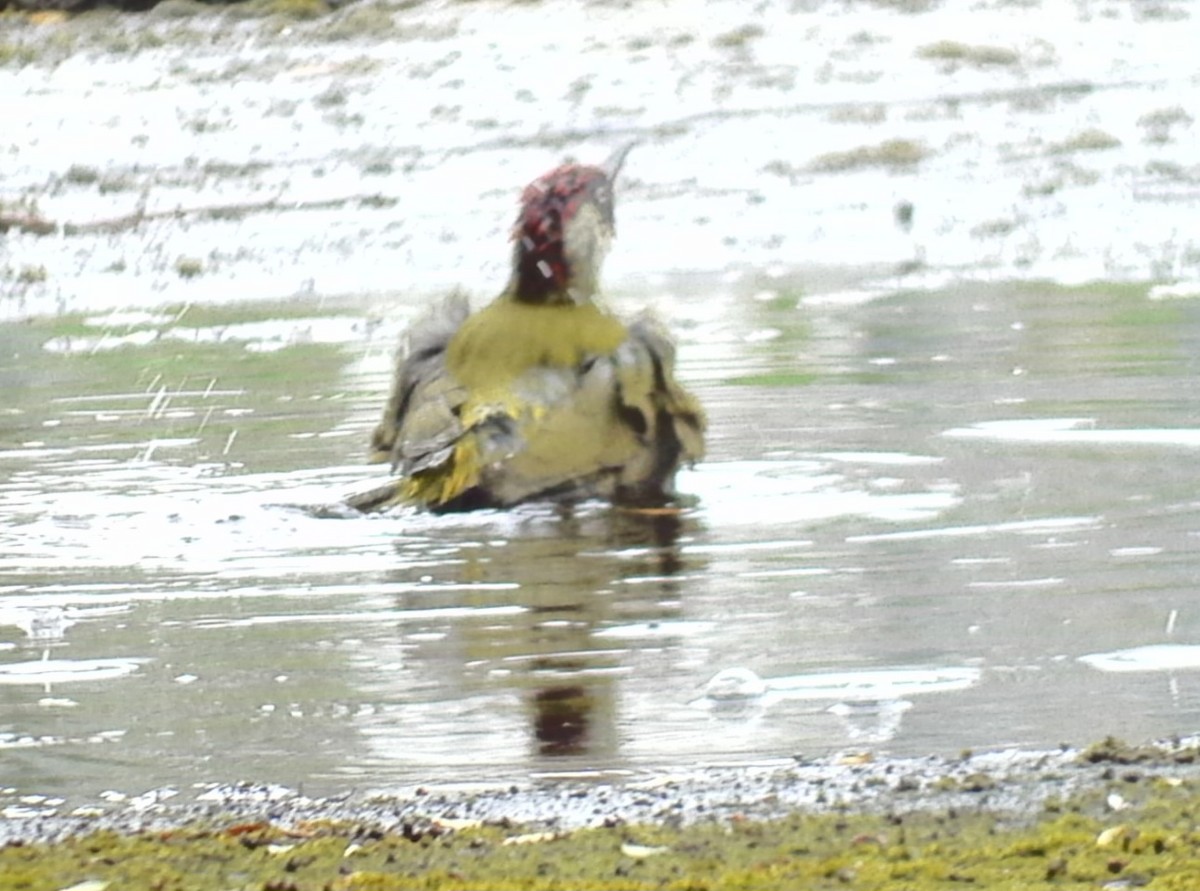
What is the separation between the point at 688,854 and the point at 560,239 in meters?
4.26

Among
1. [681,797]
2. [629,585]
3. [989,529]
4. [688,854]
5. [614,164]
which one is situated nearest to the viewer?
[688,854]

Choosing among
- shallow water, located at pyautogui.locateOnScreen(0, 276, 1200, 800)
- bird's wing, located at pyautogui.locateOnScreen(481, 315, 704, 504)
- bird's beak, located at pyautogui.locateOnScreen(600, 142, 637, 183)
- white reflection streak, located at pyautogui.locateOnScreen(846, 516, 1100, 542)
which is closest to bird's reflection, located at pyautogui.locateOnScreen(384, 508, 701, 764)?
shallow water, located at pyautogui.locateOnScreen(0, 276, 1200, 800)

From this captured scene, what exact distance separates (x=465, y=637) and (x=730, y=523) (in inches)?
68.3

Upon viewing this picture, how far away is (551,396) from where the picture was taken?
Result: 29.6 ft

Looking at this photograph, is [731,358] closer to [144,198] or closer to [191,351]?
[191,351]

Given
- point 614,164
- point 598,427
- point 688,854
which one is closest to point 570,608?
point 598,427

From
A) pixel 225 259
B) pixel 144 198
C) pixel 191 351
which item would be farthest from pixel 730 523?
pixel 144 198

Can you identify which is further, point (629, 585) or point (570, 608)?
point (629, 585)

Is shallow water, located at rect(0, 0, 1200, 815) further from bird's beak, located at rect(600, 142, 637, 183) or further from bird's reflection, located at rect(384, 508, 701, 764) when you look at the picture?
bird's beak, located at rect(600, 142, 637, 183)

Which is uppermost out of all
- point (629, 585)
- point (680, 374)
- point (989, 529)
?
point (629, 585)

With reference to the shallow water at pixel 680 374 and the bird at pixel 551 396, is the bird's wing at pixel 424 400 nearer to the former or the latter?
the bird at pixel 551 396

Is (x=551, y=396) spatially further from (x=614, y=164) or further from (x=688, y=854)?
(x=688, y=854)

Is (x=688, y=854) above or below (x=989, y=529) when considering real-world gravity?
above

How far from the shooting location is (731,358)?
13.4m
